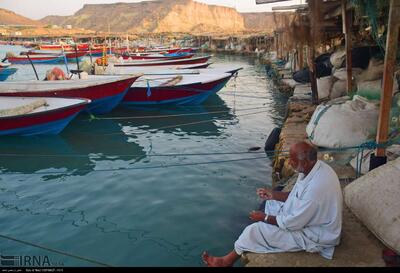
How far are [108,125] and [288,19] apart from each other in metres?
7.40

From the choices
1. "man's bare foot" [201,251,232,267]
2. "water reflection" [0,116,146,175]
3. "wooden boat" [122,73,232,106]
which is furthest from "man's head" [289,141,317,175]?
"wooden boat" [122,73,232,106]

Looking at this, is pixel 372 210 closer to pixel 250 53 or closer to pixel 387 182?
pixel 387 182

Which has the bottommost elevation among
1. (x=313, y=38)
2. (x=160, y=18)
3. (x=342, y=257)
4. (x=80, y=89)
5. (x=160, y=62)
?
(x=342, y=257)

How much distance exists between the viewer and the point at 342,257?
153 inches

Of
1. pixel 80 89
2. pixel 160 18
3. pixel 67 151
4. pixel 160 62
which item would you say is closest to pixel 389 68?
pixel 67 151

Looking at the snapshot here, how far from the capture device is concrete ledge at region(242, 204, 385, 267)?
3797 millimetres

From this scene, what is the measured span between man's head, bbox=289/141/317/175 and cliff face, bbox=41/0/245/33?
5422 inches

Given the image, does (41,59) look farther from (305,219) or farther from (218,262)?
(305,219)

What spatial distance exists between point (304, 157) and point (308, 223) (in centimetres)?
65

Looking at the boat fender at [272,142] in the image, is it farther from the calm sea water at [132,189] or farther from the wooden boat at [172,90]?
the wooden boat at [172,90]

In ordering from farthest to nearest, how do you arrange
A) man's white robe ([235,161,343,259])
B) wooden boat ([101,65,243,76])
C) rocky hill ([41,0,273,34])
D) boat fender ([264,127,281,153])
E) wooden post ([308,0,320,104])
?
rocky hill ([41,0,273,34]) < wooden boat ([101,65,243,76]) < boat fender ([264,127,281,153]) < wooden post ([308,0,320,104]) < man's white robe ([235,161,343,259])

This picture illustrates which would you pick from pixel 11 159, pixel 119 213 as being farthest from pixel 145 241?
pixel 11 159

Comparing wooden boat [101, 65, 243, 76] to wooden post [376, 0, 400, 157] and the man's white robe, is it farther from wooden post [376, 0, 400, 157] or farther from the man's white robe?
the man's white robe

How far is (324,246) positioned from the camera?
384 centimetres
